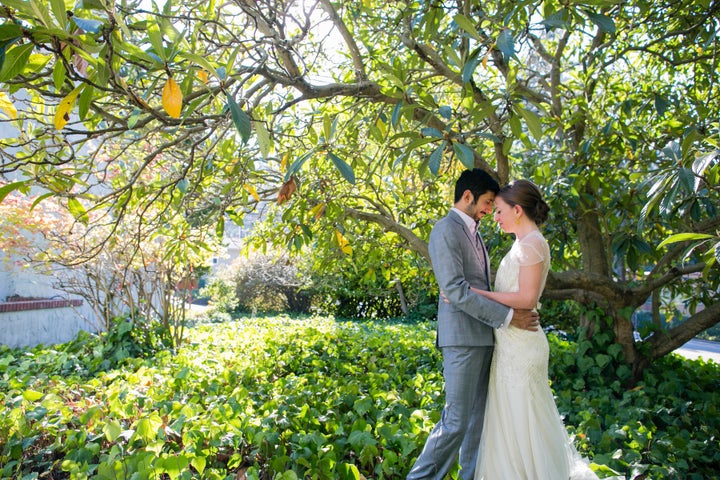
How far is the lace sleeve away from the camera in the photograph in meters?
2.36

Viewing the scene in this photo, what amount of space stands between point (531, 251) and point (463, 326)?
0.49 m

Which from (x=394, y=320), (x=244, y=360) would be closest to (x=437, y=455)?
(x=244, y=360)

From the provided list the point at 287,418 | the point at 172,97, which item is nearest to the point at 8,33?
the point at 172,97

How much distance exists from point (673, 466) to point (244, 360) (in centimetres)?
396

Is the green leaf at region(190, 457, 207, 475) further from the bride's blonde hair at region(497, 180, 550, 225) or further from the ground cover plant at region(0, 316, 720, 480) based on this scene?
the bride's blonde hair at region(497, 180, 550, 225)

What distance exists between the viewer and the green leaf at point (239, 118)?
1364 millimetres

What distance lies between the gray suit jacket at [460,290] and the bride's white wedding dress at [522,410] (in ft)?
0.47

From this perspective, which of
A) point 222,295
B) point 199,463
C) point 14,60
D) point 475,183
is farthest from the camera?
point 222,295

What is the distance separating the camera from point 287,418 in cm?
310

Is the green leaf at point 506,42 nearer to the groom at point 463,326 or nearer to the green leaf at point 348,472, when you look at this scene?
the groom at point 463,326

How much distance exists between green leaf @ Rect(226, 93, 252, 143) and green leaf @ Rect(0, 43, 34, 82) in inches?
19.5

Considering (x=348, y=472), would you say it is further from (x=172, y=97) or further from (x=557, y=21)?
(x=557, y=21)

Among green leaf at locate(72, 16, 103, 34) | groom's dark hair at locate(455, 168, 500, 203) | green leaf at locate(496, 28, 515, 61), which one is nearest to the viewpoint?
green leaf at locate(72, 16, 103, 34)

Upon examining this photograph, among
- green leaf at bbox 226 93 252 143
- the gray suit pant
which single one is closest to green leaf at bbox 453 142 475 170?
green leaf at bbox 226 93 252 143
